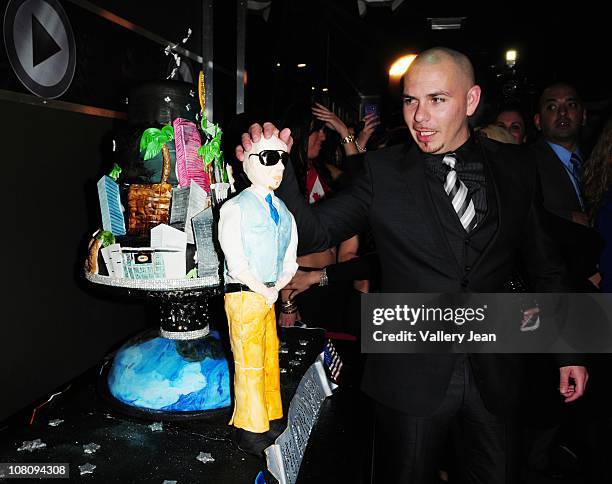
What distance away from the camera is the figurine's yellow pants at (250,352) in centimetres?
148

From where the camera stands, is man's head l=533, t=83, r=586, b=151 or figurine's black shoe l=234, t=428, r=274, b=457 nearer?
figurine's black shoe l=234, t=428, r=274, b=457

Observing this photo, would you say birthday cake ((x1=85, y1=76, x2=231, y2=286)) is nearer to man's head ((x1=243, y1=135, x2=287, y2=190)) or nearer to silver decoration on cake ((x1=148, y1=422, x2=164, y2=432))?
man's head ((x1=243, y1=135, x2=287, y2=190))

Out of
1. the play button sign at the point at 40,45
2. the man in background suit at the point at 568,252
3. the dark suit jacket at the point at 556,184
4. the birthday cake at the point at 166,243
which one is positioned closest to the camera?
the birthday cake at the point at 166,243

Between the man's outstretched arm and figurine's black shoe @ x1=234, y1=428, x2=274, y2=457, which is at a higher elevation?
the man's outstretched arm

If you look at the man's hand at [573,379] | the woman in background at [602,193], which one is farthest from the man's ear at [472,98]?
the woman in background at [602,193]

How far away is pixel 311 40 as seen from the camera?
218 inches

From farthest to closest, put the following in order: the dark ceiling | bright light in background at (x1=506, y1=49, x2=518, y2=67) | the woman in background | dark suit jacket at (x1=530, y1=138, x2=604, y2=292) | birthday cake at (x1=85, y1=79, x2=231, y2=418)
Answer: bright light in background at (x1=506, y1=49, x2=518, y2=67), the dark ceiling, the woman in background, dark suit jacket at (x1=530, y1=138, x2=604, y2=292), birthday cake at (x1=85, y1=79, x2=231, y2=418)

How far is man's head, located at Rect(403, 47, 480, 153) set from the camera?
154 cm

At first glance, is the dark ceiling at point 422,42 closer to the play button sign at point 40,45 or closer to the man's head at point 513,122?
the man's head at point 513,122

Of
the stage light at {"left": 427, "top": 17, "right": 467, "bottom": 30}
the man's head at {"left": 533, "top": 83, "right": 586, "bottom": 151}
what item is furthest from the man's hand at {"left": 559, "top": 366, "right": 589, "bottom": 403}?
the stage light at {"left": 427, "top": 17, "right": 467, "bottom": 30}

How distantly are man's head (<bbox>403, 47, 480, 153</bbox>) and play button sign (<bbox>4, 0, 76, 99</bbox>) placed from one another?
1.64 m

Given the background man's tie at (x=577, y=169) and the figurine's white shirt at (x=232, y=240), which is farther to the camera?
the background man's tie at (x=577, y=169)

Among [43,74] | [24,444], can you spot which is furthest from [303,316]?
[43,74]

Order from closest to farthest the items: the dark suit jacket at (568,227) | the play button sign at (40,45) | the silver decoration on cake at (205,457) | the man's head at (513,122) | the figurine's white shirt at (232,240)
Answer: the figurine's white shirt at (232,240) → the silver decoration on cake at (205,457) → the play button sign at (40,45) → the dark suit jacket at (568,227) → the man's head at (513,122)
